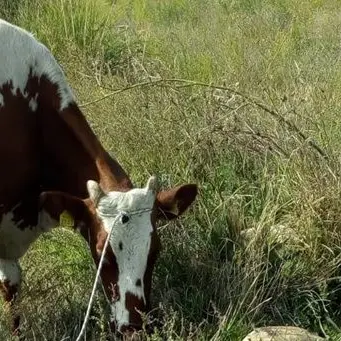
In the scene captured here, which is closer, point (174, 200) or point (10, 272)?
point (174, 200)

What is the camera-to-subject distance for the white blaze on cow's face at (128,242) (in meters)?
3.75

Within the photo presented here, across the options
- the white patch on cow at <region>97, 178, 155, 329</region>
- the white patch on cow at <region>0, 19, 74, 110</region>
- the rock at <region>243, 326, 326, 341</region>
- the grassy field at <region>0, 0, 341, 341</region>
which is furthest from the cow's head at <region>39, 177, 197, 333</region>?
the white patch on cow at <region>0, 19, 74, 110</region>

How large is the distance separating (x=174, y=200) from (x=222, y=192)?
127cm

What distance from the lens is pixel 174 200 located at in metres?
4.12

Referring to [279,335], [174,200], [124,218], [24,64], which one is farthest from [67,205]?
[279,335]

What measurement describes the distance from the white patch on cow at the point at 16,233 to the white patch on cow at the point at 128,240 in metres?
0.66

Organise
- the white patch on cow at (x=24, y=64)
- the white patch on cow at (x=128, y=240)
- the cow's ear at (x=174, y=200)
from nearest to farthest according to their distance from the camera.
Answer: the white patch on cow at (x=128, y=240) → the cow's ear at (x=174, y=200) → the white patch on cow at (x=24, y=64)

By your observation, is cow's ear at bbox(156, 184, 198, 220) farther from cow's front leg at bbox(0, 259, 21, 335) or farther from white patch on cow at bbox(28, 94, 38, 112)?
cow's front leg at bbox(0, 259, 21, 335)

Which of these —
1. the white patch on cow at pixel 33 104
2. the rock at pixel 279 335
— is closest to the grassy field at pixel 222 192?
the rock at pixel 279 335

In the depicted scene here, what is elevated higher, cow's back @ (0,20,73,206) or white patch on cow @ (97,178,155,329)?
cow's back @ (0,20,73,206)

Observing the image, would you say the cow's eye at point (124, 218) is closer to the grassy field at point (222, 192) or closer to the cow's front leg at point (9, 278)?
the grassy field at point (222, 192)

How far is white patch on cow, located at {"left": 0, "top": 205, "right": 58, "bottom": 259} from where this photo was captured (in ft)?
14.6

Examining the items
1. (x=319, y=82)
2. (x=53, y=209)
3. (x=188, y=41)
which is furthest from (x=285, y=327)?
(x=188, y=41)

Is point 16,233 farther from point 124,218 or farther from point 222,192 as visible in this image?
point 222,192
